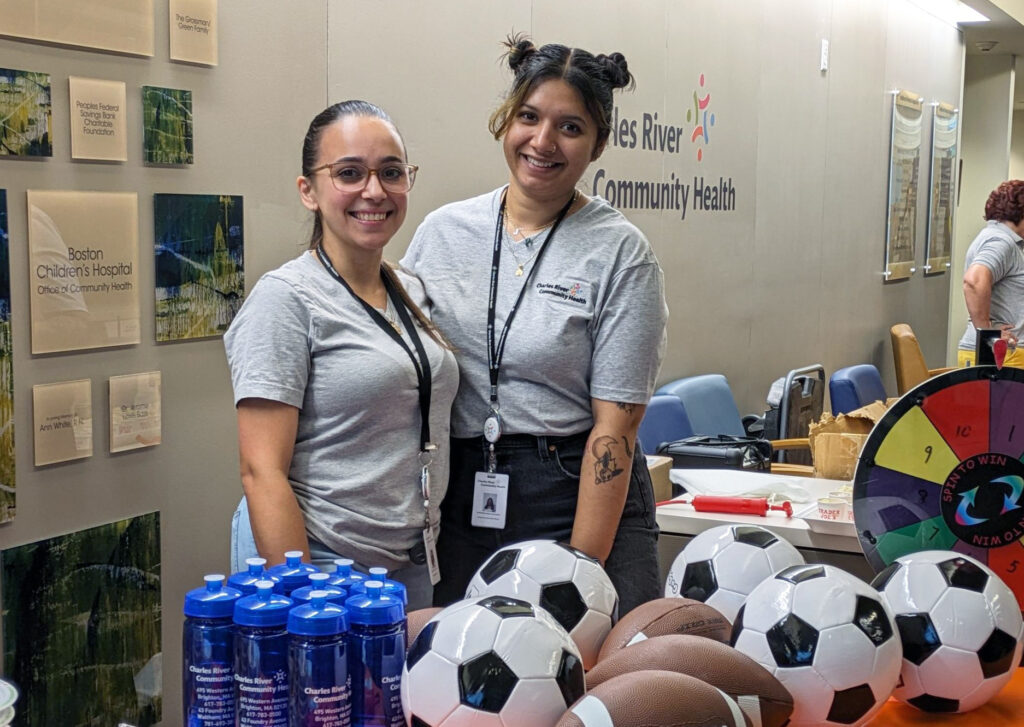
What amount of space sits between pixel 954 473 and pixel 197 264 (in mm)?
1962

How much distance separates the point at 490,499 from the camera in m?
2.26

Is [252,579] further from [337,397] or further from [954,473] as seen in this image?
[954,473]

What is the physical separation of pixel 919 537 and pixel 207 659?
134 cm

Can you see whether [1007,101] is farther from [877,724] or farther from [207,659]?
[207,659]

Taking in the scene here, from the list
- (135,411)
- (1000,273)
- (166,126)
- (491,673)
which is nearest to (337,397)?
(491,673)

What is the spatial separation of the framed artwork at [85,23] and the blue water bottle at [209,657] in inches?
66.3

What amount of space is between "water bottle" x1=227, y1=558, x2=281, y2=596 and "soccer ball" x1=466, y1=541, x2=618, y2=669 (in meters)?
0.30

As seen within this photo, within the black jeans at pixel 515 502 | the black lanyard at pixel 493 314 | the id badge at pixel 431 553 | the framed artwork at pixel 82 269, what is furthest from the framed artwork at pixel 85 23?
the id badge at pixel 431 553

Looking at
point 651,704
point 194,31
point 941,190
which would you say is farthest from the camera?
point 941,190

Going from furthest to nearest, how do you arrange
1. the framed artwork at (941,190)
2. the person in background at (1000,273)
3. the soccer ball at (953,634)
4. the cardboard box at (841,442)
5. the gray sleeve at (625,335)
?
the framed artwork at (941,190)
the person in background at (1000,273)
the cardboard box at (841,442)
the gray sleeve at (625,335)
the soccer ball at (953,634)

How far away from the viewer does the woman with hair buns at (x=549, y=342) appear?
222cm

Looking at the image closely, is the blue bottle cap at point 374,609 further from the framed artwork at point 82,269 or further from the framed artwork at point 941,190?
the framed artwork at point 941,190

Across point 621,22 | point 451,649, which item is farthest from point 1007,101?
point 451,649

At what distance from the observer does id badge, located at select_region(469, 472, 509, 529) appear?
7.38 ft
